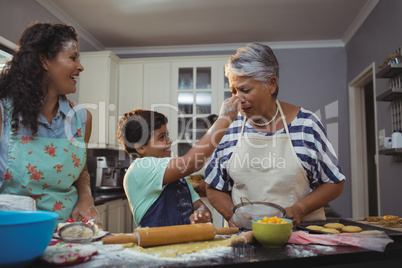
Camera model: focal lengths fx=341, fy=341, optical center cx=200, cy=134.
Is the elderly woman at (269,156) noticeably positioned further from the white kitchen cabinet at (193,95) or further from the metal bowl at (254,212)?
the white kitchen cabinet at (193,95)

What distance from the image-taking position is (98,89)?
4363mm

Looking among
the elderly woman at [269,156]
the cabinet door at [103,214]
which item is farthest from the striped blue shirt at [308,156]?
the cabinet door at [103,214]

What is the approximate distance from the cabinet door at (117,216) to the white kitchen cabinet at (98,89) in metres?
0.82

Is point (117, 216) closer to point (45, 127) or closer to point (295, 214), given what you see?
point (45, 127)

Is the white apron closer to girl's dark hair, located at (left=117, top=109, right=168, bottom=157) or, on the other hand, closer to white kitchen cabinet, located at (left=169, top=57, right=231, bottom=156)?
girl's dark hair, located at (left=117, top=109, right=168, bottom=157)

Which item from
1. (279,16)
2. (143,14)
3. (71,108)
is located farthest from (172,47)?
(71,108)

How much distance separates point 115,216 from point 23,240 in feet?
10.3

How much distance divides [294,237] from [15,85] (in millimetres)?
1169

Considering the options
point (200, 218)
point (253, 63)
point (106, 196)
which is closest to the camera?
point (200, 218)

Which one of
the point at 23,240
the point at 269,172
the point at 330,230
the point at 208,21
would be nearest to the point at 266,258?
the point at 330,230

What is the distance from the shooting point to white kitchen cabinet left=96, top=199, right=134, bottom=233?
11.2 feet

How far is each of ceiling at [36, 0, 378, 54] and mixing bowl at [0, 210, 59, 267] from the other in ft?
10.5

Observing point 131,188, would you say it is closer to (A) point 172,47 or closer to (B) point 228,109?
(B) point 228,109

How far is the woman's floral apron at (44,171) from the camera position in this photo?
4.23 feet
